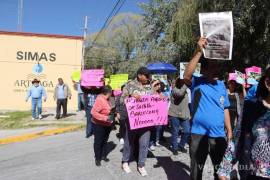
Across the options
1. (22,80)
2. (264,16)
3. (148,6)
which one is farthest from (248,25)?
(22,80)

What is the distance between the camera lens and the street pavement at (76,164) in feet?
25.8

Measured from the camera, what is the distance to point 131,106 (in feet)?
25.5

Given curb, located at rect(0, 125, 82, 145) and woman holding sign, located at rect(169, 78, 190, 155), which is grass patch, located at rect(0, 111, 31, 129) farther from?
woman holding sign, located at rect(169, 78, 190, 155)

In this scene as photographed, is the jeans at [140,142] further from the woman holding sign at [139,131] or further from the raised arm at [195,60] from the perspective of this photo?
the raised arm at [195,60]

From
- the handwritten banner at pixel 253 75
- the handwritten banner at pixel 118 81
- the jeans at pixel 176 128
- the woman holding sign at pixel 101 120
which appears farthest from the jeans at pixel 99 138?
the handwritten banner at pixel 118 81

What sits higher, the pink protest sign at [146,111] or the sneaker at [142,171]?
the pink protest sign at [146,111]

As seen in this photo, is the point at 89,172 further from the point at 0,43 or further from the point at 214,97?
the point at 0,43

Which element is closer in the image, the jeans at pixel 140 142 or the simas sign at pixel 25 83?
the jeans at pixel 140 142

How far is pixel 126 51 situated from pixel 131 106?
5478 cm

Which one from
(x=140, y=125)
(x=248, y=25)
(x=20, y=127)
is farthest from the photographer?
(x=20, y=127)

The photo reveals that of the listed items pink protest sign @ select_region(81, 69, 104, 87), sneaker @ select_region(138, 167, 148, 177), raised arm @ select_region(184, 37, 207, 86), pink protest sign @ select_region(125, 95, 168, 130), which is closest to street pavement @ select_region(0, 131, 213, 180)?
sneaker @ select_region(138, 167, 148, 177)

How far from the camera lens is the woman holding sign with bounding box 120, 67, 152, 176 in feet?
25.0

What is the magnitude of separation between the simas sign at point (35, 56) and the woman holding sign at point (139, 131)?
18.7m

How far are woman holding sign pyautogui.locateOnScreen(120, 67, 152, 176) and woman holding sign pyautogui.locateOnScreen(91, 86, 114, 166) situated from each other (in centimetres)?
72
